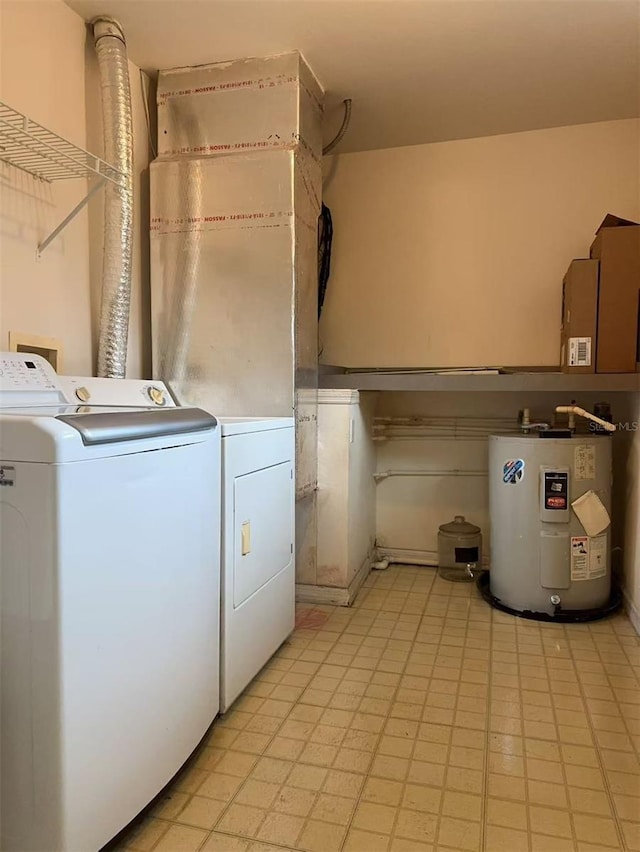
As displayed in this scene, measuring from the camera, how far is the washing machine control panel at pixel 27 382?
59.3 inches

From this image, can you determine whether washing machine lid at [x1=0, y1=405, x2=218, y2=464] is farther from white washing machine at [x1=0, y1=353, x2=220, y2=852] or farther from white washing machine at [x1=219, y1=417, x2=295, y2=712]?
white washing machine at [x1=219, y1=417, x2=295, y2=712]

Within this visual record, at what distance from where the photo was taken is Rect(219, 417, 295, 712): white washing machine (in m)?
1.68

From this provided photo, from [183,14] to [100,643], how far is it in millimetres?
2060

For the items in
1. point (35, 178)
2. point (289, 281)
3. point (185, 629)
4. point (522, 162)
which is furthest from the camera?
point (522, 162)

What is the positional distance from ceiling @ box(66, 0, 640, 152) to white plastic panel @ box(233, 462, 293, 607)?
5.20 feet

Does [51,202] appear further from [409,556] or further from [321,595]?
[409,556]

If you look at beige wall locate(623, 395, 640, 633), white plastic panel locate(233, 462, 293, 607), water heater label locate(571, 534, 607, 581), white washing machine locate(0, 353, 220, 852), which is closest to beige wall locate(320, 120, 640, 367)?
beige wall locate(623, 395, 640, 633)

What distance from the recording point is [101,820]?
3.74ft

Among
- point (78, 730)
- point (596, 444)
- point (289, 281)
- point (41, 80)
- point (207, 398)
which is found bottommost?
point (78, 730)

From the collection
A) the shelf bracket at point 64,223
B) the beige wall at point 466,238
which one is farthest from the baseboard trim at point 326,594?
the shelf bracket at point 64,223

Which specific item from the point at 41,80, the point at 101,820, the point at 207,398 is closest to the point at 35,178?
the point at 41,80

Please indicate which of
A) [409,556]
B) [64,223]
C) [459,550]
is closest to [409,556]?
[409,556]

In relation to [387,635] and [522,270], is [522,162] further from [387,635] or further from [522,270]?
[387,635]

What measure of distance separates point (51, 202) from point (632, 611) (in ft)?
8.91
